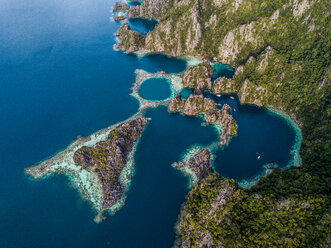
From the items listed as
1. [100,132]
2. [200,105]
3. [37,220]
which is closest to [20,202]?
[37,220]

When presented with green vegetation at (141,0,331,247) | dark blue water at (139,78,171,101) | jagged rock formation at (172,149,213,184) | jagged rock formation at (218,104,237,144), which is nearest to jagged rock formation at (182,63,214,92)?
green vegetation at (141,0,331,247)

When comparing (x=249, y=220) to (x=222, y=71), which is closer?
(x=249, y=220)

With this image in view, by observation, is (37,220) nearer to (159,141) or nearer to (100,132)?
(100,132)

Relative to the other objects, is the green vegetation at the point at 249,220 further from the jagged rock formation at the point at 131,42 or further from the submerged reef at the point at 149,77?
the jagged rock formation at the point at 131,42

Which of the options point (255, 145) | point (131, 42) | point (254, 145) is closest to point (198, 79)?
A: point (254, 145)

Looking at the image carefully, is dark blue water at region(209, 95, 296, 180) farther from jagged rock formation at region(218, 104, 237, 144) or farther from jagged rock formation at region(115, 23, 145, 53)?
jagged rock formation at region(115, 23, 145, 53)

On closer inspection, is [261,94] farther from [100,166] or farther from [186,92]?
[100,166]
